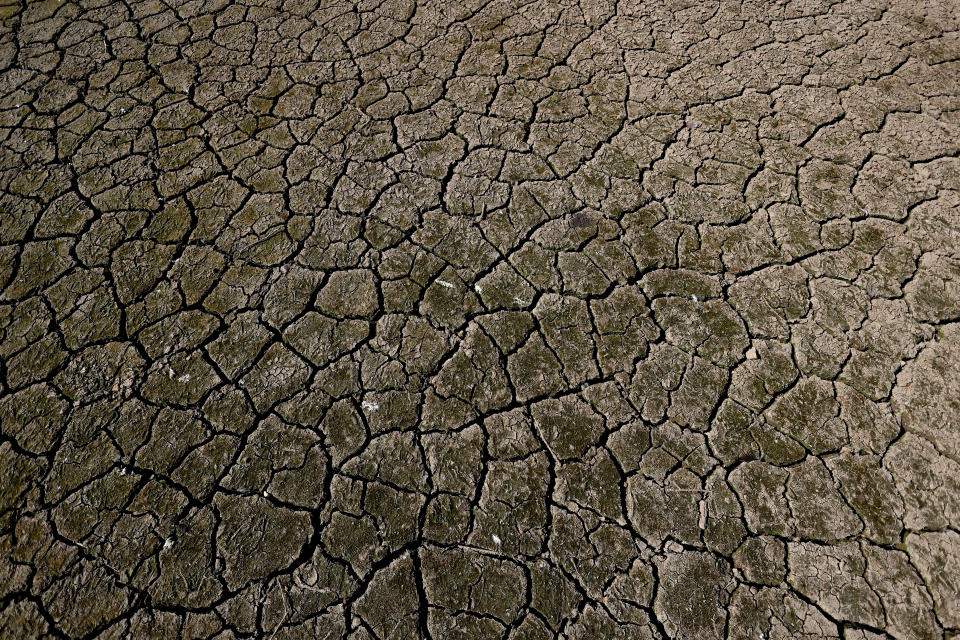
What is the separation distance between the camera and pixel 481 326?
2.47m

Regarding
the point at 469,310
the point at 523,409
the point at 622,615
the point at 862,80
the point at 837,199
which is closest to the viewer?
the point at 622,615

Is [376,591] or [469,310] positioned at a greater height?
[469,310]

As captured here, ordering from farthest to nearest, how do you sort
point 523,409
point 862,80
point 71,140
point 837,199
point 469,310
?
point 862,80
point 71,140
point 837,199
point 469,310
point 523,409

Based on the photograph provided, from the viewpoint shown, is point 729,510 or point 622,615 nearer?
point 622,615

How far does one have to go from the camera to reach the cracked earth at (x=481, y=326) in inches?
74.2

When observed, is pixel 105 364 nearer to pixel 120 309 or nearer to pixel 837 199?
pixel 120 309

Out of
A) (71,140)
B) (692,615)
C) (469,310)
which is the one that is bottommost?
(692,615)

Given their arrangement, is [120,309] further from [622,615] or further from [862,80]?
[862,80]

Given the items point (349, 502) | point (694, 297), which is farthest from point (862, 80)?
point (349, 502)

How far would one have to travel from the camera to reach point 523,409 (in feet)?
7.38

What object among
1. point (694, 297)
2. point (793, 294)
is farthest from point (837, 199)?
point (694, 297)

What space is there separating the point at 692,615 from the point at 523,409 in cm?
88

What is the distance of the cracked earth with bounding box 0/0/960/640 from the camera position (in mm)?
1885

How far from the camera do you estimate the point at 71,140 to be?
3.14 meters
